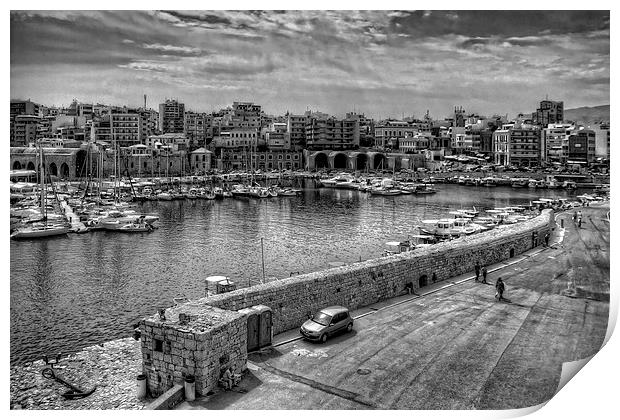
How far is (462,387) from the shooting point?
4930 millimetres

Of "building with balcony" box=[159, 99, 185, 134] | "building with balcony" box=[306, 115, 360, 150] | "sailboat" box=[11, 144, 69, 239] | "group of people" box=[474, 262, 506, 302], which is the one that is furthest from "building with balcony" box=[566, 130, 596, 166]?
"building with balcony" box=[159, 99, 185, 134]

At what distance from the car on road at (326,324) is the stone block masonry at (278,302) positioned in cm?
37

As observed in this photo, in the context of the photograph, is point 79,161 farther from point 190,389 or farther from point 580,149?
point 190,389

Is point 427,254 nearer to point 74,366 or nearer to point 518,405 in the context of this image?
point 518,405

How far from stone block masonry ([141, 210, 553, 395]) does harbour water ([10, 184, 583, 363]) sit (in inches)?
143

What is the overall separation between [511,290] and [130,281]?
8.48 metres

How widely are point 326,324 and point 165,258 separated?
1043 cm

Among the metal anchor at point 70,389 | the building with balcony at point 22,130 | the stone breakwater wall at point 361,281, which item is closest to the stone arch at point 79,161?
the building with balcony at point 22,130

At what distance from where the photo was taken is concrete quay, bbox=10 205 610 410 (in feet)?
15.7

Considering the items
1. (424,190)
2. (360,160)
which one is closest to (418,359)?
(424,190)

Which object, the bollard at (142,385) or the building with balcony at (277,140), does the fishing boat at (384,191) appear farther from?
the bollard at (142,385)

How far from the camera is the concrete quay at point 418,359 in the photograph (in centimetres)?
478

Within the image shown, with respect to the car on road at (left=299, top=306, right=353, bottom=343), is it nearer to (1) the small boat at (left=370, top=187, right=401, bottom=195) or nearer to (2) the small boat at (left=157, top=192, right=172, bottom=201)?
(2) the small boat at (left=157, top=192, right=172, bottom=201)

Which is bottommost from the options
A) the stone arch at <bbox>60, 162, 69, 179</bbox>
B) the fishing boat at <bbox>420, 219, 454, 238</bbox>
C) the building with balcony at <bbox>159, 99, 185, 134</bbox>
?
the fishing boat at <bbox>420, 219, 454, 238</bbox>
